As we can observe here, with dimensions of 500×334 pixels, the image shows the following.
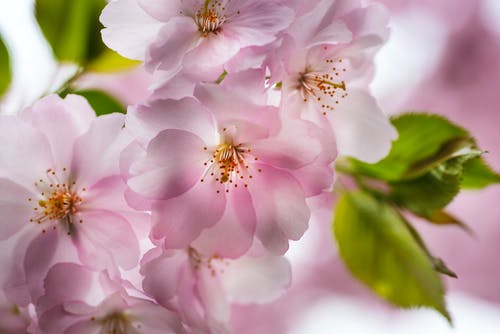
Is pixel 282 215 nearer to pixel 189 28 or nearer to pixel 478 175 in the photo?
pixel 189 28

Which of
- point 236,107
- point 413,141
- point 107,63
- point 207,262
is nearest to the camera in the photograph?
point 236,107

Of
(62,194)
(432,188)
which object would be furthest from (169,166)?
(432,188)

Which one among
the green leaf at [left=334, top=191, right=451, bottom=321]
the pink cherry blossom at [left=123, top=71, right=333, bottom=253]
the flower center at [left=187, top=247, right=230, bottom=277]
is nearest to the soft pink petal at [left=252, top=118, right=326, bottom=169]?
the pink cherry blossom at [left=123, top=71, right=333, bottom=253]

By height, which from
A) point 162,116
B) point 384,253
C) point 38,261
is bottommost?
point 384,253

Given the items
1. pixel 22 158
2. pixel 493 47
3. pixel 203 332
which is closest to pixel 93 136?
pixel 22 158

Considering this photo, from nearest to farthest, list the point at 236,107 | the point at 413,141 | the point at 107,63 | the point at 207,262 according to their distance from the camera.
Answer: the point at 236,107, the point at 207,262, the point at 413,141, the point at 107,63

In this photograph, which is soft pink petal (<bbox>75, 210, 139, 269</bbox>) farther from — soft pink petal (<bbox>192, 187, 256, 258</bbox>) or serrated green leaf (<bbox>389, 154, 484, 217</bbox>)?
serrated green leaf (<bbox>389, 154, 484, 217</bbox>)
